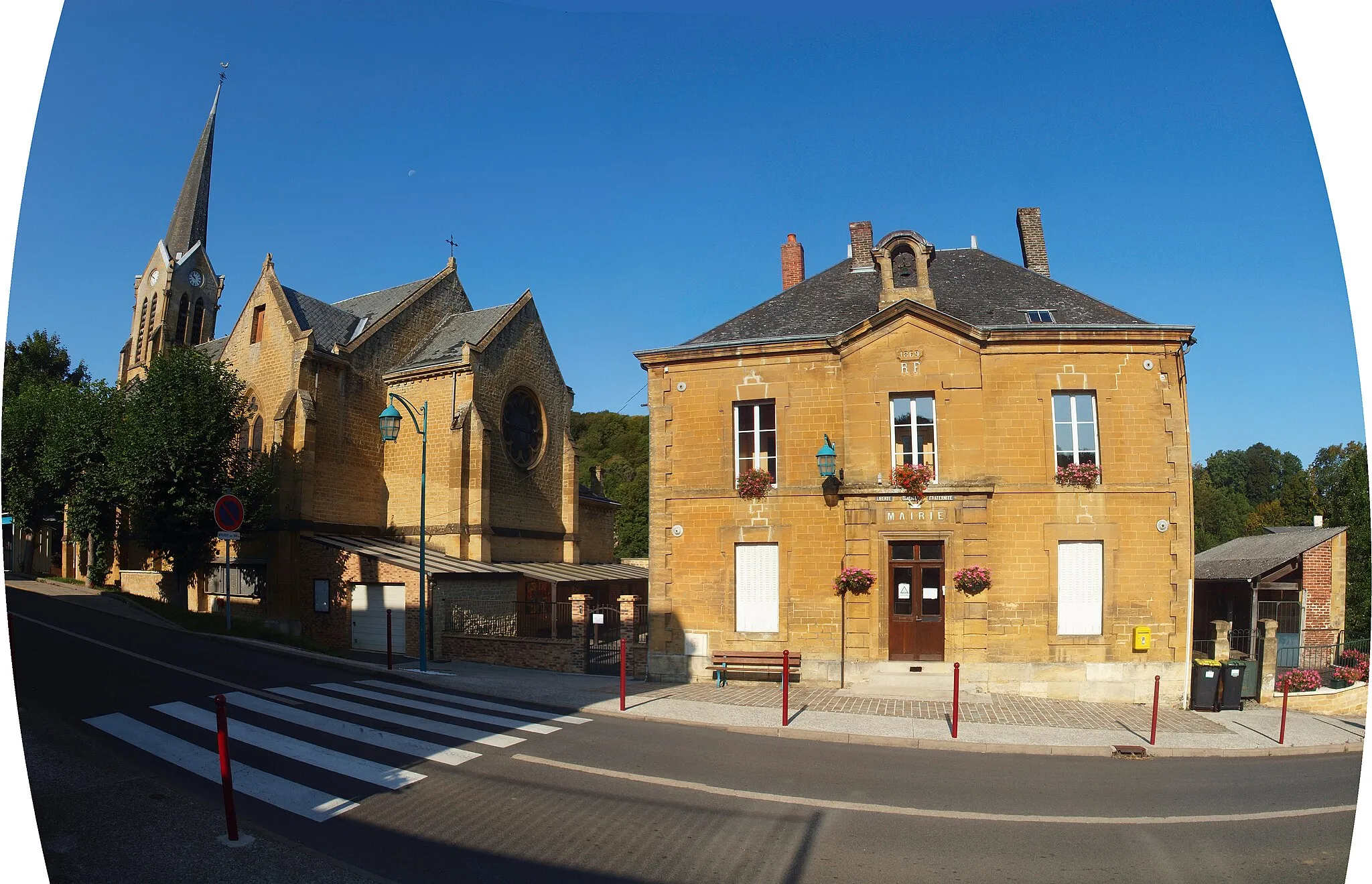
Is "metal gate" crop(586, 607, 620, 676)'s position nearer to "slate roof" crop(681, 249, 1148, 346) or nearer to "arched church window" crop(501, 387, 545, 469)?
"slate roof" crop(681, 249, 1148, 346)

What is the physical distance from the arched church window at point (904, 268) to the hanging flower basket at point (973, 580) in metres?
6.56

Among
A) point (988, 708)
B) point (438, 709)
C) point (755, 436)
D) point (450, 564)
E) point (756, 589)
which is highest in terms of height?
point (755, 436)

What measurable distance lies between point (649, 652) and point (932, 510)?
6.83m

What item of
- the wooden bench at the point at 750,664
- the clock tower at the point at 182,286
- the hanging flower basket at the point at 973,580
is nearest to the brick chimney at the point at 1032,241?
the hanging flower basket at the point at 973,580

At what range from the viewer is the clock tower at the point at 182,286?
4369 centimetres

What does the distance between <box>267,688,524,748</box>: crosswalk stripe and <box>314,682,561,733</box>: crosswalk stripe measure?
1.62 feet

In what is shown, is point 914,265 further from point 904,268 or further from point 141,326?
point 141,326

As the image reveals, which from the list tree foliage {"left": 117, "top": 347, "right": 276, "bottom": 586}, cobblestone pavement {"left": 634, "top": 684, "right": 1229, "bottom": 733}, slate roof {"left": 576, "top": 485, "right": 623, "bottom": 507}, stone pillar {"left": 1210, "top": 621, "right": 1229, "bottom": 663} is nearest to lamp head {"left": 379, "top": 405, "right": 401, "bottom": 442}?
cobblestone pavement {"left": 634, "top": 684, "right": 1229, "bottom": 733}

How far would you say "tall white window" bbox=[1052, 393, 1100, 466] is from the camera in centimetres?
1645

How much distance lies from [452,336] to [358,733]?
904 inches

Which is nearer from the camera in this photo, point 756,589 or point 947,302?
point 756,589

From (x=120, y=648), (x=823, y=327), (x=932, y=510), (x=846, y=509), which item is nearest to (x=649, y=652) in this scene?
(x=846, y=509)

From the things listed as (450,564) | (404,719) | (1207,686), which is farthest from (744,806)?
(450,564)

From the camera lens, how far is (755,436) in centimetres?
1770
